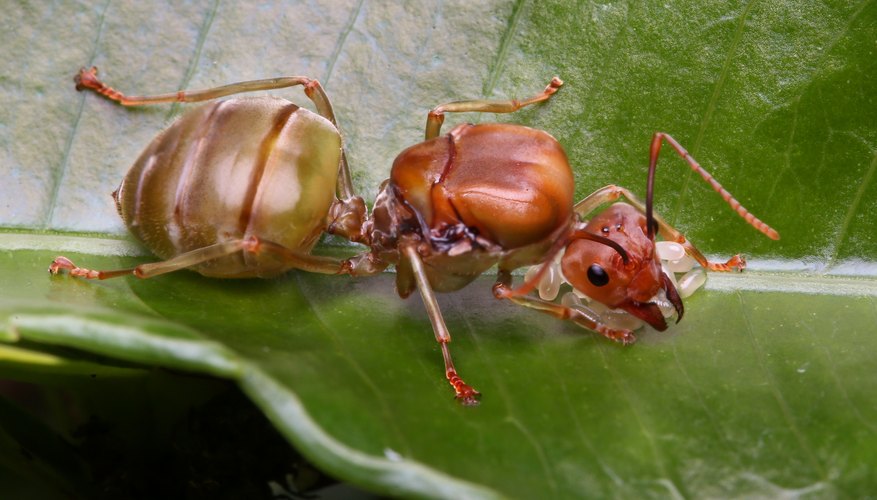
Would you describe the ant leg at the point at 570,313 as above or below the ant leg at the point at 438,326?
above

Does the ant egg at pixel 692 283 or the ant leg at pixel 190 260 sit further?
the ant egg at pixel 692 283

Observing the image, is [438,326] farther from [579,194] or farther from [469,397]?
[579,194]

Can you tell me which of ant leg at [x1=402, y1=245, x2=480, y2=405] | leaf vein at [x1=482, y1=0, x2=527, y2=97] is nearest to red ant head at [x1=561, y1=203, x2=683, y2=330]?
ant leg at [x1=402, y1=245, x2=480, y2=405]

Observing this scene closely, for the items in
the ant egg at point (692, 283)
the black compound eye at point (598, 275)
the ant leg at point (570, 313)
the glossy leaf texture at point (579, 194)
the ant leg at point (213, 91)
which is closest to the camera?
the glossy leaf texture at point (579, 194)

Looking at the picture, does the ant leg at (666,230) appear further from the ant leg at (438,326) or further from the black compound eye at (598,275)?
the ant leg at (438,326)

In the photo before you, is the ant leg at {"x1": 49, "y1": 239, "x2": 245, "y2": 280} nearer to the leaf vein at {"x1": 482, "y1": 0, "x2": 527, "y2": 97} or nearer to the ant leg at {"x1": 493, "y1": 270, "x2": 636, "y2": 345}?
the ant leg at {"x1": 493, "y1": 270, "x2": 636, "y2": 345}

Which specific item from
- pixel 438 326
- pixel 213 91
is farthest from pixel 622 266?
pixel 213 91

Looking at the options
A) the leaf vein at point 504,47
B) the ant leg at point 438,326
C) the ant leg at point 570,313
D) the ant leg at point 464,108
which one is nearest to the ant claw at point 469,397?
the ant leg at point 438,326
